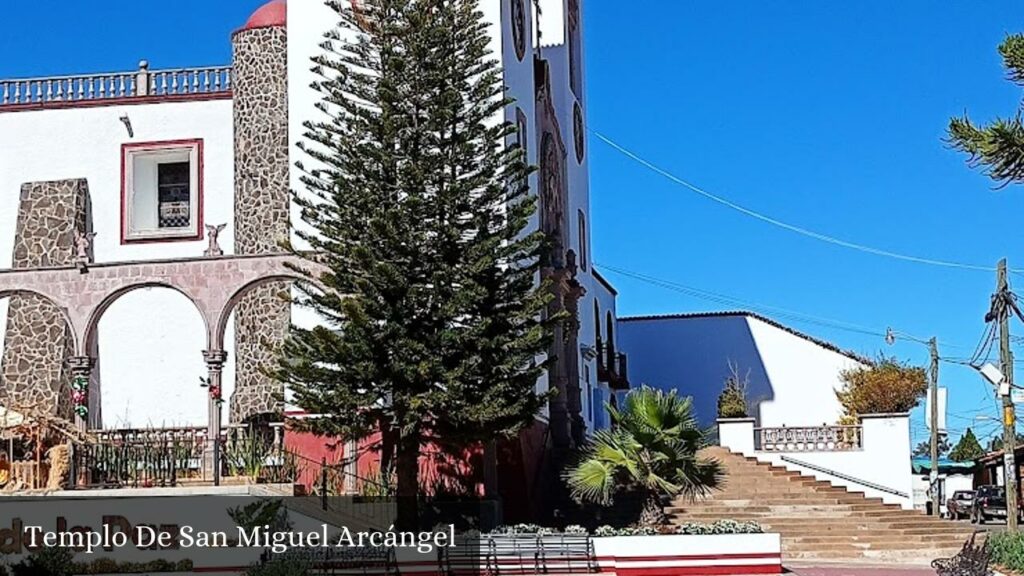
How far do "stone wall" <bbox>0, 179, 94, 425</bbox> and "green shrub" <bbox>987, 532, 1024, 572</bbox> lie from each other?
57.5 feet

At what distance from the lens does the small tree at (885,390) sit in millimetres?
31625

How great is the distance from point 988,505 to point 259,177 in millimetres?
26775

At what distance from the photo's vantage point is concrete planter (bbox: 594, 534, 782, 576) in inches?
712

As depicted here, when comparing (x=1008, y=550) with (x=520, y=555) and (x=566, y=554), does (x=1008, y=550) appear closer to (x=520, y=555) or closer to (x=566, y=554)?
(x=566, y=554)

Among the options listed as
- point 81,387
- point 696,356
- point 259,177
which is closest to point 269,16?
point 259,177

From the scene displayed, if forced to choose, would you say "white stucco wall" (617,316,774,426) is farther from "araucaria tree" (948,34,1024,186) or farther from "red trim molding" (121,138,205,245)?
"araucaria tree" (948,34,1024,186)

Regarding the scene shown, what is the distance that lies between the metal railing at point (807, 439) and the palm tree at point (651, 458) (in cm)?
803

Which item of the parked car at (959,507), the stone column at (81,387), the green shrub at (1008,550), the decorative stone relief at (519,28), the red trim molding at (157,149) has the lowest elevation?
the parked car at (959,507)

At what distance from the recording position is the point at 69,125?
29.3 metres

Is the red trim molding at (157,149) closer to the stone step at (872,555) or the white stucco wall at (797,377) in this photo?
the stone step at (872,555)

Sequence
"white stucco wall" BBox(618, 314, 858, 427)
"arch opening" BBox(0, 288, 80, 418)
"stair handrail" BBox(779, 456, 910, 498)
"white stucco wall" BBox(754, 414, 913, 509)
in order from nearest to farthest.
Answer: "stair handrail" BBox(779, 456, 910, 498) < "arch opening" BBox(0, 288, 80, 418) < "white stucco wall" BBox(754, 414, 913, 509) < "white stucco wall" BBox(618, 314, 858, 427)

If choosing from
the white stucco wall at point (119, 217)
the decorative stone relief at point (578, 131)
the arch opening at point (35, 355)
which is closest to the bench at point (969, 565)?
the white stucco wall at point (119, 217)

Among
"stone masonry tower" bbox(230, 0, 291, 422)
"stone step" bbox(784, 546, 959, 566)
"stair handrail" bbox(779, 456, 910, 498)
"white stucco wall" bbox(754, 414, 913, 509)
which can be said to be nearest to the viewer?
"stone step" bbox(784, 546, 959, 566)

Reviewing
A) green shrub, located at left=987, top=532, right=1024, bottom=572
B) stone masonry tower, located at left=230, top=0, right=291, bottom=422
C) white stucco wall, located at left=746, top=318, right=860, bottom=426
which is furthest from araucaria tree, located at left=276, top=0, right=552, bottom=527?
white stucco wall, located at left=746, top=318, right=860, bottom=426
